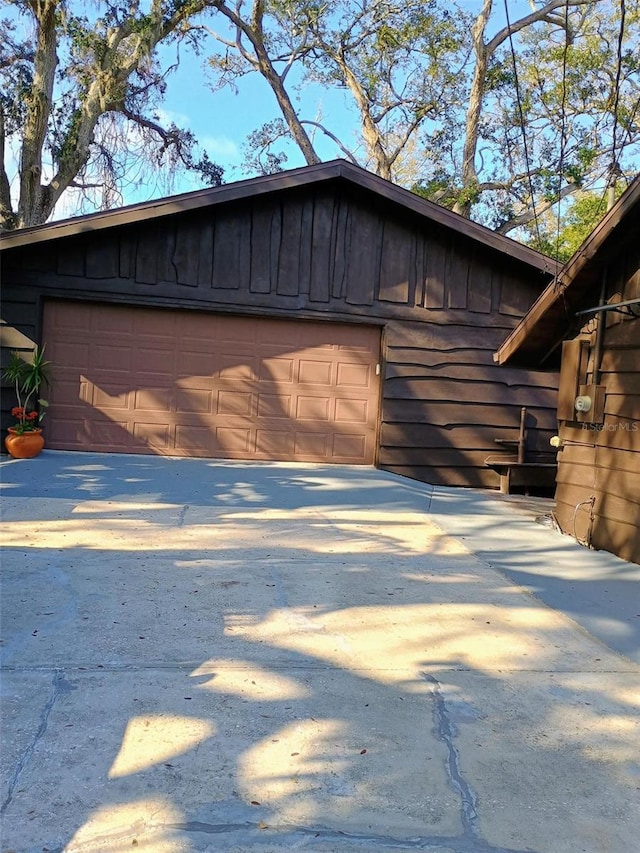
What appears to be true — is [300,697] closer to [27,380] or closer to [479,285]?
[27,380]

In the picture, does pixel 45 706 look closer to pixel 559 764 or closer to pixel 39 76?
pixel 559 764

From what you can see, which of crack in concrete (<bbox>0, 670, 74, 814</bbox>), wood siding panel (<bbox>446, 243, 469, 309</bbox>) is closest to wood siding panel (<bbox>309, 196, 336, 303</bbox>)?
wood siding panel (<bbox>446, 243, 469, 309</bbox>)

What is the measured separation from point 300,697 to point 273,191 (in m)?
7.62

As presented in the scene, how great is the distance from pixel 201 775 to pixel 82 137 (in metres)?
16.3

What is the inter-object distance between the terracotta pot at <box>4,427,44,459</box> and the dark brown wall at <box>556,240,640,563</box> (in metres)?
6.32

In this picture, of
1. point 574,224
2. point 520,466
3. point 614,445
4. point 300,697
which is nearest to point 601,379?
point 614,445

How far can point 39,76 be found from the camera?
14.7 m

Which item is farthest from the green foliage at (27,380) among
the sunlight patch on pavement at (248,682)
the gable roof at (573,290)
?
the sunlight patch on pavement at (248,682)

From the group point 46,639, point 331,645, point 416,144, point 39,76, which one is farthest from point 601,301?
point 416,144

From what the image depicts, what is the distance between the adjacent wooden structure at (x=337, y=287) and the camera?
29.7ft

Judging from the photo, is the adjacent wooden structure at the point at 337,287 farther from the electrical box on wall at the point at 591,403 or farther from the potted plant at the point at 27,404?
the electrical box on wall at the point at 591,403

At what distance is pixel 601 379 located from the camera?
20.1 ft

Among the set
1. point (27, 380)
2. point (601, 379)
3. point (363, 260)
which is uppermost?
point (363, 260)

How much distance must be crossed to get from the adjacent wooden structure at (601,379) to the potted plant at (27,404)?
5.95 metres
